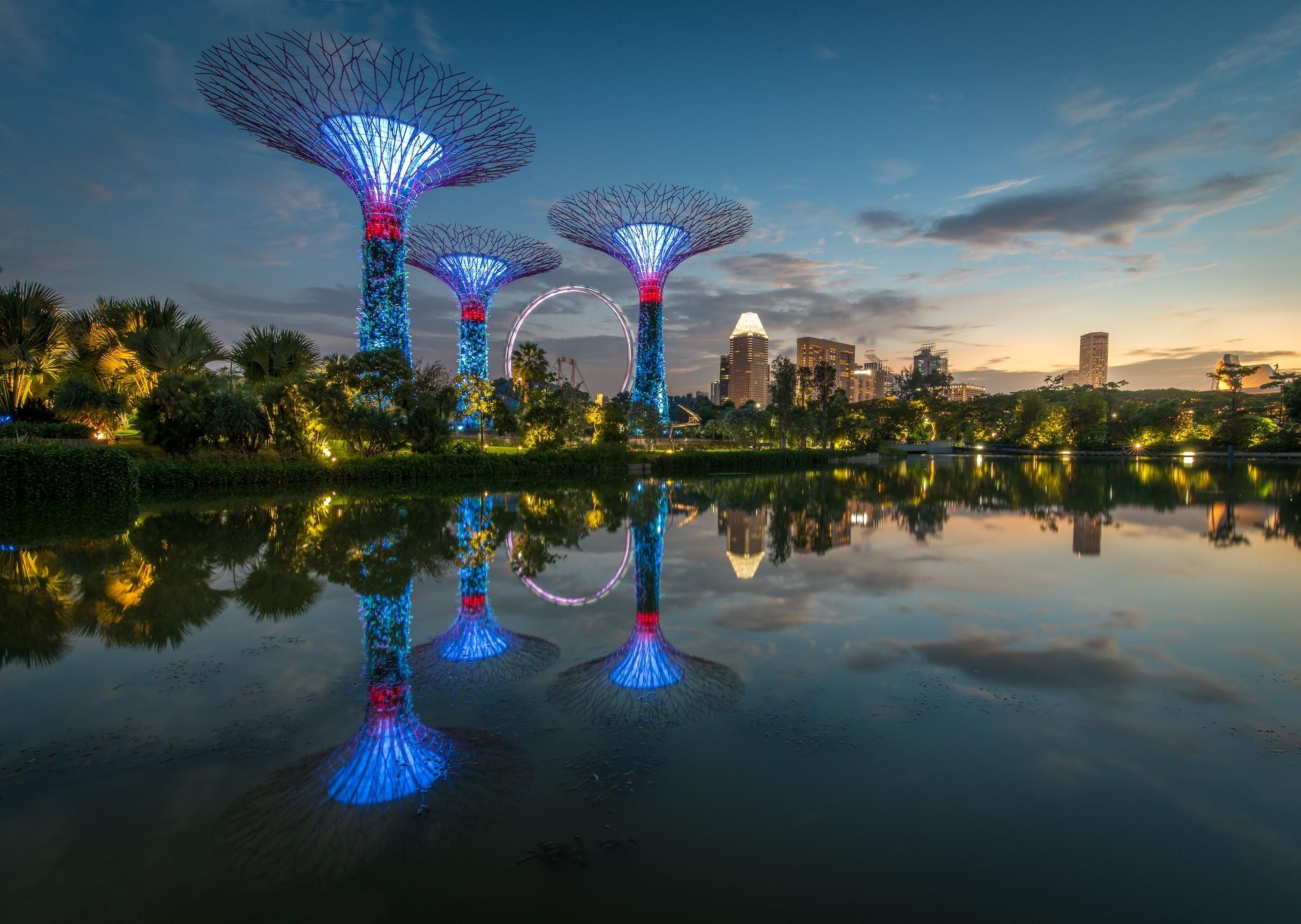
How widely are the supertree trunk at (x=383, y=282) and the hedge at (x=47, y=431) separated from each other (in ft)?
33.7

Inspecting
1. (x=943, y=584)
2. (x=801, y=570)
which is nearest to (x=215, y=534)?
(x=801, y=570)

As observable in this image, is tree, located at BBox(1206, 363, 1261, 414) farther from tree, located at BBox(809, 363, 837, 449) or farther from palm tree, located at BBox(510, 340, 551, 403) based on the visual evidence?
palm tree, located at BBox(510, 340, 551, 403)

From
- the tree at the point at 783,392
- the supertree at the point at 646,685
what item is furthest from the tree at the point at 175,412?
the tree at the point at 783,392

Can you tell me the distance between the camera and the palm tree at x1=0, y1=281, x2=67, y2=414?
23719 millimetres

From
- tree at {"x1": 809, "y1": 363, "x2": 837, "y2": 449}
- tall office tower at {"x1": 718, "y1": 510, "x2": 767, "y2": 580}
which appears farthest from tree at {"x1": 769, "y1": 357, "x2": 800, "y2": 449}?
tall office tower at {"x1": 718, "y1": 510, "x2": 767, "y2": 580}

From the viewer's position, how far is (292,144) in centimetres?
2555

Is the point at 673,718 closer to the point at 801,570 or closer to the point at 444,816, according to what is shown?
the point at 444,816

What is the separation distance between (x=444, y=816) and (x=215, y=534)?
10965mm

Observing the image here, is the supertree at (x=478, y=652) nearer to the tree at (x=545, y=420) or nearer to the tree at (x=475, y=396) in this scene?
the tree at (x=475, y=396)

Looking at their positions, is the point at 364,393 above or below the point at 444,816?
above

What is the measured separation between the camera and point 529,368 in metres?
39.5

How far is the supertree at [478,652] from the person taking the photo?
5477 millimetres

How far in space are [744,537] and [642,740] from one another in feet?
29.6

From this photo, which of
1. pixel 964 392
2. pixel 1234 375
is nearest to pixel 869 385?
pixel 964 392
